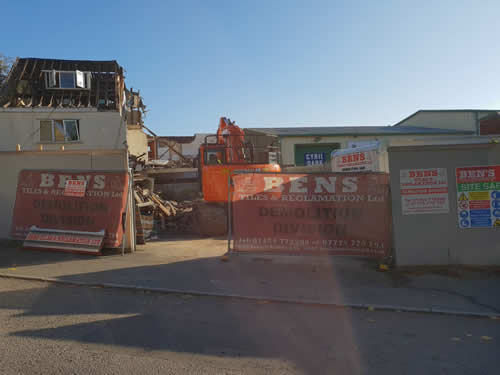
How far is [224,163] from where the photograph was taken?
13.8m

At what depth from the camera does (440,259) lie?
7.76 m

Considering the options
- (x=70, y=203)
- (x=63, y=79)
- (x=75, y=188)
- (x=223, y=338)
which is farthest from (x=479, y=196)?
(x=63, y=79)

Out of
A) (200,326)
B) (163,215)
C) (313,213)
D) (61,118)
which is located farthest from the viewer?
(61,118)

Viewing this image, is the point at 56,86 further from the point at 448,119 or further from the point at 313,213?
the point at 448,119

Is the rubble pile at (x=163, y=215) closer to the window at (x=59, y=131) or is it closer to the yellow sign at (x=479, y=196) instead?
the yellow sign at (x=479, y=196)

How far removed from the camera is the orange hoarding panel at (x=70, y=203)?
9.55 metres

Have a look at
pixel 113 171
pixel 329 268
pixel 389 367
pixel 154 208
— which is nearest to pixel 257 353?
pixel 389 367

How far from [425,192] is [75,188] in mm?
8260

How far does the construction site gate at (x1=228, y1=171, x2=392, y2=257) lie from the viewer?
827 centimetres

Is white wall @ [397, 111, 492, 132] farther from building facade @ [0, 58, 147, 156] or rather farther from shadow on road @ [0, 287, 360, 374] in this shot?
shadow on road @ [0, 287, 360, 374]

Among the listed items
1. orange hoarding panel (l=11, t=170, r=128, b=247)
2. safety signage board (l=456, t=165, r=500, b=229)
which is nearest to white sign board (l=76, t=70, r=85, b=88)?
orange hoarding panel (l=11, t=170, r=128, b=247)

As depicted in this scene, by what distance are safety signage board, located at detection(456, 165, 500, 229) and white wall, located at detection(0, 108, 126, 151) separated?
20822 mm

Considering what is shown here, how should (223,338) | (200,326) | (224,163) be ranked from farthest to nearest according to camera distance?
(224,163)
(200,326)
(223,338)

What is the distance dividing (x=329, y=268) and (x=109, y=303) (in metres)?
4.54
